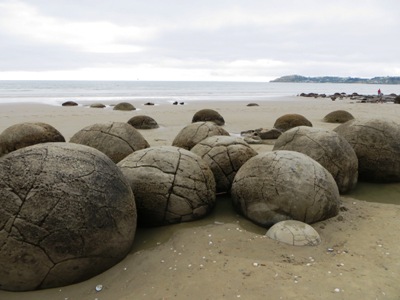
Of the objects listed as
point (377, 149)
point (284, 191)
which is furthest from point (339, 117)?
point (284, 191)

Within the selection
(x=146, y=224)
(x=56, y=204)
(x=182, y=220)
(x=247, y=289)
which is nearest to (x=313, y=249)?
(x=247, y=289)

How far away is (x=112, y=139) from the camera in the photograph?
6.67 meters

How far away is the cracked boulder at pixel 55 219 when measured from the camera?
3.33m

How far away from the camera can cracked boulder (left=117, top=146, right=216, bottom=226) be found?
461cm

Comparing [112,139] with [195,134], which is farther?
[195,134]

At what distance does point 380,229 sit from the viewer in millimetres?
4707

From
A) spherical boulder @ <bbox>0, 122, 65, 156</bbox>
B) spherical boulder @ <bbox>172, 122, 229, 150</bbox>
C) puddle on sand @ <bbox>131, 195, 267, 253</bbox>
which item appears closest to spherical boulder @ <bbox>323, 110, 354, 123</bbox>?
spherical boulder @ <bbox>172, 122, 229, 150</bbox>

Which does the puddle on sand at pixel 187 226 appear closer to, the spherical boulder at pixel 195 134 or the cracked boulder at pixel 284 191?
the cracked boulder at pixel 284 191

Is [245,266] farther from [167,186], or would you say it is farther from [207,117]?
[207,117]

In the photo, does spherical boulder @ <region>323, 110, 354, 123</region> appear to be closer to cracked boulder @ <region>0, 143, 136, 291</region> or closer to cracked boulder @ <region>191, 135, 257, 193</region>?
cracked boulder @ <region>191, 135, 257, 193</region>

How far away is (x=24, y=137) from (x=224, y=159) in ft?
14.6

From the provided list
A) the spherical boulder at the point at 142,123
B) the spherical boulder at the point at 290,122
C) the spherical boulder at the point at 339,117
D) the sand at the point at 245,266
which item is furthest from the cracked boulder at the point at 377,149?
the spherical boulder at the point at 339,117

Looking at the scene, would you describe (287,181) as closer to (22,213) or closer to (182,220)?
(182,220)

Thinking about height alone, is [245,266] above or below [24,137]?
below
